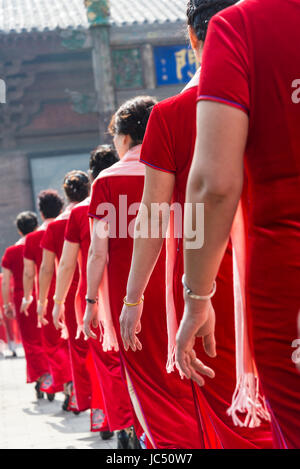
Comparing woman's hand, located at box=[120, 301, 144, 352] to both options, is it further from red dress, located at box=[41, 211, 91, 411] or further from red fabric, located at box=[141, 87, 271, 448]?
red dress, located at box=[41, 211, 91, 411]

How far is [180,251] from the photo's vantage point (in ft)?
9.86

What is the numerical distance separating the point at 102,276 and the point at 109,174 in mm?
518

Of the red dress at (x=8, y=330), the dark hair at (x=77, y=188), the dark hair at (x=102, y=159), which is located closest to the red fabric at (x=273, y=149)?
the dark hair at (x=102, y=159)

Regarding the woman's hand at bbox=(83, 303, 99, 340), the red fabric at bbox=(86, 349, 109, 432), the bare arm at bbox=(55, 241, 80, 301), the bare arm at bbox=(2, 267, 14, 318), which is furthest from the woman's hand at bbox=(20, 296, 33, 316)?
the woman's hand at bbox=(83, 303, 99, 340)

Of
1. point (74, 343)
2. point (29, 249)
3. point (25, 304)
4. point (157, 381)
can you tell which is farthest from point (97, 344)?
point (25, 304)

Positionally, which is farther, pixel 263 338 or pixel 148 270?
pixel 148 270

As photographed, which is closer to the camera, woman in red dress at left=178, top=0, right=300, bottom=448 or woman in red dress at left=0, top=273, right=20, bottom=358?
woman in red dress at left=178, top=0, right=300, bottom=448

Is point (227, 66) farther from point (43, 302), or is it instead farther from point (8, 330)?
point (8, 330)

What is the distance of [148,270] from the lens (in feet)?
9.39

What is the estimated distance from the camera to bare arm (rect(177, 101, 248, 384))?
1.80 meters

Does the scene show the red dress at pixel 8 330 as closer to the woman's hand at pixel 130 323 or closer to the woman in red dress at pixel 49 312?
the woman in red dress at pixel 49 312
